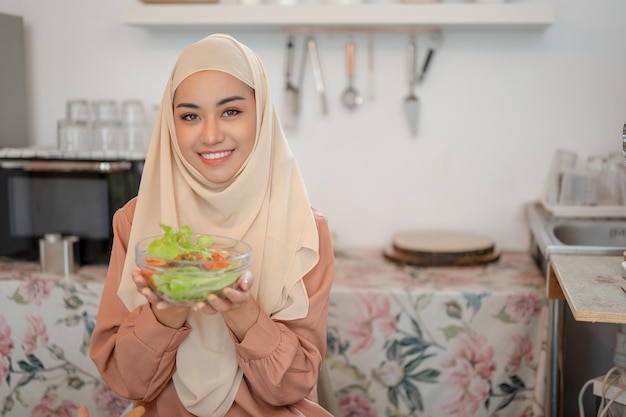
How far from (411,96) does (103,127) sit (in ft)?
3.09

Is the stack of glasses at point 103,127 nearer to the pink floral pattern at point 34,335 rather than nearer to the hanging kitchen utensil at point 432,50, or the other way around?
the pink floral pattern at point 34,335

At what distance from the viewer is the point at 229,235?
143 cm

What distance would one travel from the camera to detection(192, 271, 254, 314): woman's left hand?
3.89 feet

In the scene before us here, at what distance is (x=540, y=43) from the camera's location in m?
2.26

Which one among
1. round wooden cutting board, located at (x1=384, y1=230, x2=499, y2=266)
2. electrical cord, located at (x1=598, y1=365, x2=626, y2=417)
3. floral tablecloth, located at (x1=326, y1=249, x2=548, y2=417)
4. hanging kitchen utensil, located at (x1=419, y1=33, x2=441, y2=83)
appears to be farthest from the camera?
hanging kitchen utensil, located at (x1=419, y1=33, x2=441, y2=83)

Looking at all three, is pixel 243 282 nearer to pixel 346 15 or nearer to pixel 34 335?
pixel 34 335

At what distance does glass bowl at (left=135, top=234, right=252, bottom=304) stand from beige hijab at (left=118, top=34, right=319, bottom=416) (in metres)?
0.20

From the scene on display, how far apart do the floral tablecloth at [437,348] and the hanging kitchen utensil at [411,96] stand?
23.6 inches

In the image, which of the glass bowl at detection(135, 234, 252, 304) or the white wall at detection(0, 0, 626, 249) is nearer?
the glass bowl at detection(135, 234, 252, 304)

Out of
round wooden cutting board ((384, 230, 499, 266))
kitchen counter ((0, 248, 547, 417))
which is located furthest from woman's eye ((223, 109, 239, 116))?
round wooden cutting board ((384, 230, 499, 266))

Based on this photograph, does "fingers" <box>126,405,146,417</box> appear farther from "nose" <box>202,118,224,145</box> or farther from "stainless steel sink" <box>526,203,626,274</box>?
"stainless steel sink" <box>526,203,626,274</box>

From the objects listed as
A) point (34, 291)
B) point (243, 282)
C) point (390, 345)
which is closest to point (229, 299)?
point (243, 282)

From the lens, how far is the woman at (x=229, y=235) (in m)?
1.36

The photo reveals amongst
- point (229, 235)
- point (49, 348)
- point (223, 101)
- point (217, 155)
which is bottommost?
point (49, 348)
